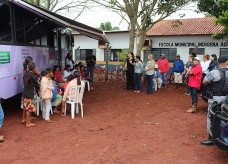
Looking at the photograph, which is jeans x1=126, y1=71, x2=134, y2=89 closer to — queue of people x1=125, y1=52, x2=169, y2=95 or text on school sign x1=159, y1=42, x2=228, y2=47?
queue of people x1=125, y1=52, x2=169, y2=95

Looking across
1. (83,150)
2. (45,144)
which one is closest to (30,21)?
(45,144)

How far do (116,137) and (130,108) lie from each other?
2533 millimetres

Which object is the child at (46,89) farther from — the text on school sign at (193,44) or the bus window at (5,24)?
the text on school sign at (193,44)

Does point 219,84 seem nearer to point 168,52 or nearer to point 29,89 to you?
point 29,89

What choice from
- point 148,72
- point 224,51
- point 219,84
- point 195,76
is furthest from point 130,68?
point 224,51

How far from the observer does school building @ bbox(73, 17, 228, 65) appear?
18031 millimetres

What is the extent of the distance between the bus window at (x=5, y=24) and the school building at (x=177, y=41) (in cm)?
1292

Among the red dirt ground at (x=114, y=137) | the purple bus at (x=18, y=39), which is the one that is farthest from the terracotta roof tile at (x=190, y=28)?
the purple bus at (x=18, y=39)

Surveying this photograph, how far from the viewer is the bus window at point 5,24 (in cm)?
509

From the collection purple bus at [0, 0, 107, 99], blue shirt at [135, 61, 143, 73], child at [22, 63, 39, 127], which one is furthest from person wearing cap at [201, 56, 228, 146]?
blue shirt at [135, 61, 143, 73]

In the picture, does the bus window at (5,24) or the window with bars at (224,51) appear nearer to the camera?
the bus window at (5,24)

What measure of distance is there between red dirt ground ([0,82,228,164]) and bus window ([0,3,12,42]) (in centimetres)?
204

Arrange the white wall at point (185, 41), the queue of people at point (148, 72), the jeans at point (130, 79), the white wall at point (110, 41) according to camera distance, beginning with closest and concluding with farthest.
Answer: the queue of people at point (148, 72), the jeans at point (130, 79), the white wall at point (185, 41), the white wall at point (110, 41)

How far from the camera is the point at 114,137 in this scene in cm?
456
